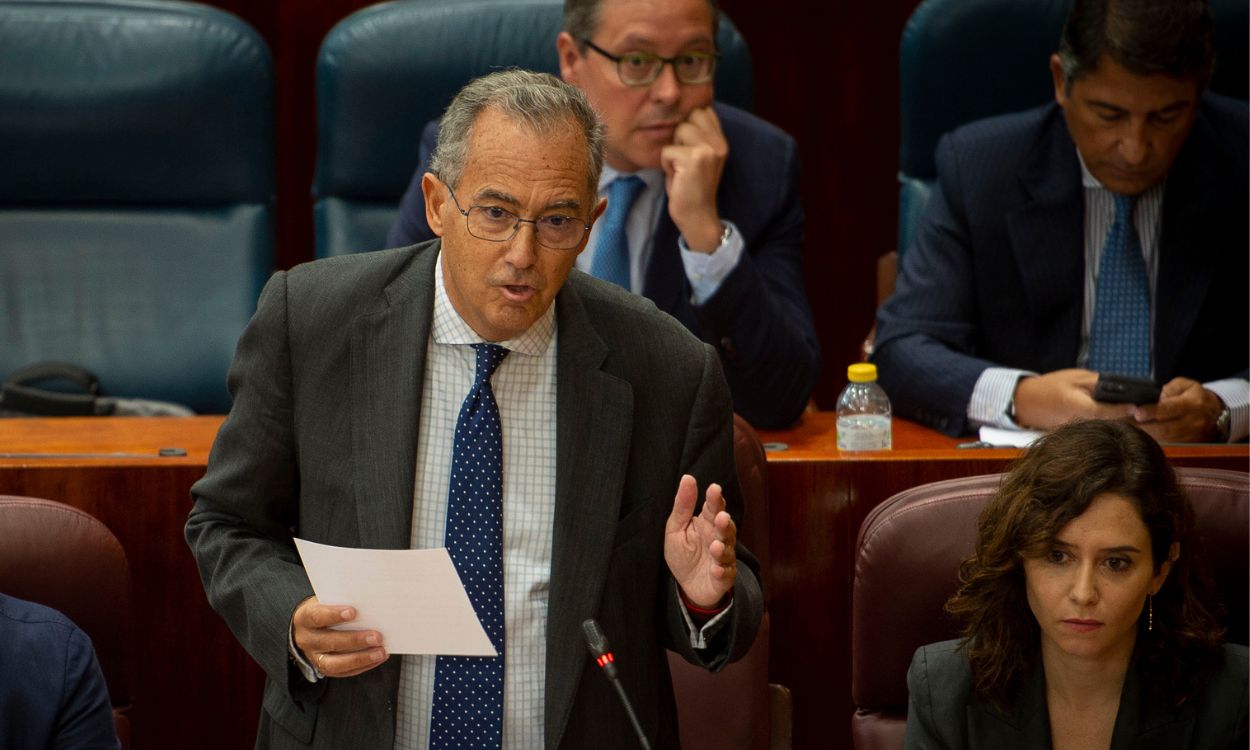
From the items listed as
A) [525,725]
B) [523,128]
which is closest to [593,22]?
[523,128]

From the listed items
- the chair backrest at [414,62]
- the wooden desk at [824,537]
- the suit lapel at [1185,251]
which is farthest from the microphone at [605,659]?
the chair backrest at [414,62]

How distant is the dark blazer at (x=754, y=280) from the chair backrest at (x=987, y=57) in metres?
0.37

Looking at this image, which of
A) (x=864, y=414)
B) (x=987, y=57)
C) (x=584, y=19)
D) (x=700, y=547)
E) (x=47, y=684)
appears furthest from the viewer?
(x=987, y=57)

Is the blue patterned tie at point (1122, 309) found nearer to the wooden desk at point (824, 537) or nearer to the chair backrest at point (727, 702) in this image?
the wooden desk at point (824, 537)

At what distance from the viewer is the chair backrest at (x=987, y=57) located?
283 centimetres

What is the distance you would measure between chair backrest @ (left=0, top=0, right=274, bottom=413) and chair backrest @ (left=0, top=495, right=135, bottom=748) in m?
1.06

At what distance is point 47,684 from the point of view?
66.2 inches

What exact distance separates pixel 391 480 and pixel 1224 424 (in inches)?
52.9

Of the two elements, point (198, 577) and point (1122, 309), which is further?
point (1122, 309)

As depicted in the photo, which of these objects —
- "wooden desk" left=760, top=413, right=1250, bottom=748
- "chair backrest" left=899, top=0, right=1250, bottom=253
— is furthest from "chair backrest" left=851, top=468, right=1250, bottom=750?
"chair backrest" left=899, top=0, right=1250, bottom=253

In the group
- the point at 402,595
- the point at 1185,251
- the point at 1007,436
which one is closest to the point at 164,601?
the point at 402,595

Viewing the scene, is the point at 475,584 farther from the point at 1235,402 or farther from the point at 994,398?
the point at 1235,402

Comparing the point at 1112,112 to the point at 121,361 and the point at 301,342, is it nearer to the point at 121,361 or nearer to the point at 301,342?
the point at 301,342

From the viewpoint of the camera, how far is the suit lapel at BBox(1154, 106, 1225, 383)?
2.57 metres
